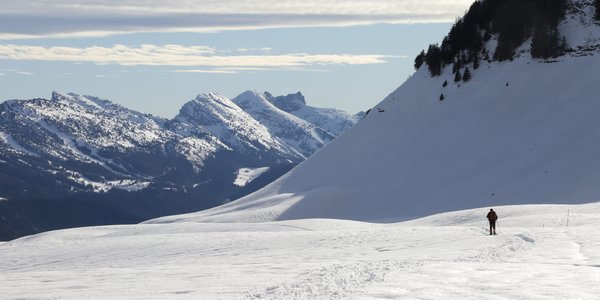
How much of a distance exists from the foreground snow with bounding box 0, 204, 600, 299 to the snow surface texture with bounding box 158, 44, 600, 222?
82.5 ft

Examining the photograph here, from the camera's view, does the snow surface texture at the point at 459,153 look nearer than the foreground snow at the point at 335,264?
No

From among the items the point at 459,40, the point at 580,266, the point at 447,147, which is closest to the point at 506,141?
the point at 447,147

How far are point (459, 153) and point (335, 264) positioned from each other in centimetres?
6647

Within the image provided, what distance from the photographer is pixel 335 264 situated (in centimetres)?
2936

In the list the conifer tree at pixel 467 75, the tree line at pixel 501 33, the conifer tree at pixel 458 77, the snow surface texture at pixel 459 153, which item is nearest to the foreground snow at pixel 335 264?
the snow surface texture at pixel 459 153

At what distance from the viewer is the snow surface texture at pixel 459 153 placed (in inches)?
3236

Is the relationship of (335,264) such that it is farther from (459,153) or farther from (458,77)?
(458,77)

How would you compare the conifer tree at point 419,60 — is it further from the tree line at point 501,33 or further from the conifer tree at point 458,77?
the conifer tree at point 458,77

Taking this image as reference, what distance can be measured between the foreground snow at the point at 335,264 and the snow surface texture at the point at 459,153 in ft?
82.5

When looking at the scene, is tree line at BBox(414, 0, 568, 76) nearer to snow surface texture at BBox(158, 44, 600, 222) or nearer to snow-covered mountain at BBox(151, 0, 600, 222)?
snow-covered mountain at BBox(151, 0, 600, 222)

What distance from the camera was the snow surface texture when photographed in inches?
3236

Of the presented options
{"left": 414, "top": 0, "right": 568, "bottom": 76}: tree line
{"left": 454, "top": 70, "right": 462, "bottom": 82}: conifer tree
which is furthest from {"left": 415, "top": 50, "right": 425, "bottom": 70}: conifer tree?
{"left": 454, "top": 70, "right": 462, "bottom": 82}: conifer tree

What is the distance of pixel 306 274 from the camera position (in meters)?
26.4

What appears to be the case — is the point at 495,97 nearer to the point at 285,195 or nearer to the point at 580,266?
the point at 285,195
